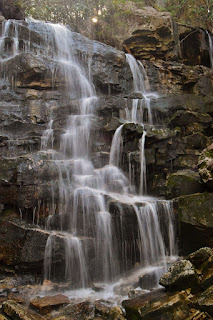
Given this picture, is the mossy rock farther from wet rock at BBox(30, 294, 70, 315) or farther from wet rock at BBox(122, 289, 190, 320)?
wet rock at BBox(30, 294, 70, 315)

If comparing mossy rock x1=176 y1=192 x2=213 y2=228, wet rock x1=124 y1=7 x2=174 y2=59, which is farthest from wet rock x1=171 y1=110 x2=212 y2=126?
wet rock x1=124 y1=7 x2=174 y2=59

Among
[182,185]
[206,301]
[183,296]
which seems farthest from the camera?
[182,185]

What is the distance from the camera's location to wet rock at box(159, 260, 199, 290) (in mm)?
5332

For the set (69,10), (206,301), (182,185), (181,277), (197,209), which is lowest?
(206,301)

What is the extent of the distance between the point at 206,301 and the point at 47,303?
3.29 meters

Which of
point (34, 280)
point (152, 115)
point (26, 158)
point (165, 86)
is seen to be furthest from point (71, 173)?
point (165, 86)

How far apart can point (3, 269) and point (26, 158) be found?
10.5 ft

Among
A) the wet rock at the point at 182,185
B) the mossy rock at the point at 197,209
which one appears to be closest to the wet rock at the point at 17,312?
the mossy rock at the point at 197,209

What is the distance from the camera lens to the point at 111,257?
7938 mm

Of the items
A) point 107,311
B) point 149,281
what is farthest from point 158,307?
point 149,281

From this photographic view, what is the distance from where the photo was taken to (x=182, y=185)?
9.16 metres

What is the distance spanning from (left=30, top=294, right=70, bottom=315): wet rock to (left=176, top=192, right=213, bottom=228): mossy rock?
3.74 m

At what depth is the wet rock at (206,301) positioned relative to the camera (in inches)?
184

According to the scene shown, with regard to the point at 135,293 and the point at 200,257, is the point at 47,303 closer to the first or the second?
the point at 135,293
